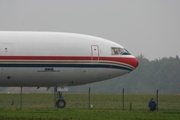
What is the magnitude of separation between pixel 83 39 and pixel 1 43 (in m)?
6.56

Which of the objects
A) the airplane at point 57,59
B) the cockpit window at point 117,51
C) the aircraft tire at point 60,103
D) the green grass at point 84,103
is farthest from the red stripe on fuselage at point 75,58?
the green grass at point 84,103

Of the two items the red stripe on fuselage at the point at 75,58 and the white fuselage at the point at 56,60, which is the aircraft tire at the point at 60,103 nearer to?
the white fuselage at the point at 56,60

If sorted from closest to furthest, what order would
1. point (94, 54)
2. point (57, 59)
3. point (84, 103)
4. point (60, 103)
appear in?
point (57, 59), point (94, 54), point (60, 103), point (84, 103)

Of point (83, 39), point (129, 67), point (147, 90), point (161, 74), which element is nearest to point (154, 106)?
point (129, 67)

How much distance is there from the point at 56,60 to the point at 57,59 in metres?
0.11

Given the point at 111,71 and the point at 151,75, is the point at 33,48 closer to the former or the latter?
the point at 111,71

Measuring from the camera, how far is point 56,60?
46906 millimetres

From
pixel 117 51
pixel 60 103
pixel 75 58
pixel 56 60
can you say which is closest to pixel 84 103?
pixel 60 103

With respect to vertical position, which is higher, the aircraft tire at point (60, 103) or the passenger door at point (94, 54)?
the passenger door at point (94, 54)

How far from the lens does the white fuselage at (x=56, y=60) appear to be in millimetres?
46375

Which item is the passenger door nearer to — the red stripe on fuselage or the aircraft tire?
the red stripe on fuselage

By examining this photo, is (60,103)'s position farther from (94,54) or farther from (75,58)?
(94,54)

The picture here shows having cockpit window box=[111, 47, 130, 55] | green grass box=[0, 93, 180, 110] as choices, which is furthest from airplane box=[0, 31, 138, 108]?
green grass box=[0, 93, 180, 110]

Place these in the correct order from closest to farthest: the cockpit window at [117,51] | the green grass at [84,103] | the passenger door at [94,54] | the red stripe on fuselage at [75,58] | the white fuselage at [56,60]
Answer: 1. the red stripe on fuselage at [75,58]
2. the white fuselage at [56,60]
3. the passenger door at [94,54]
4. the cockpit window at [117,51]
5. the green grass at [84,103]
